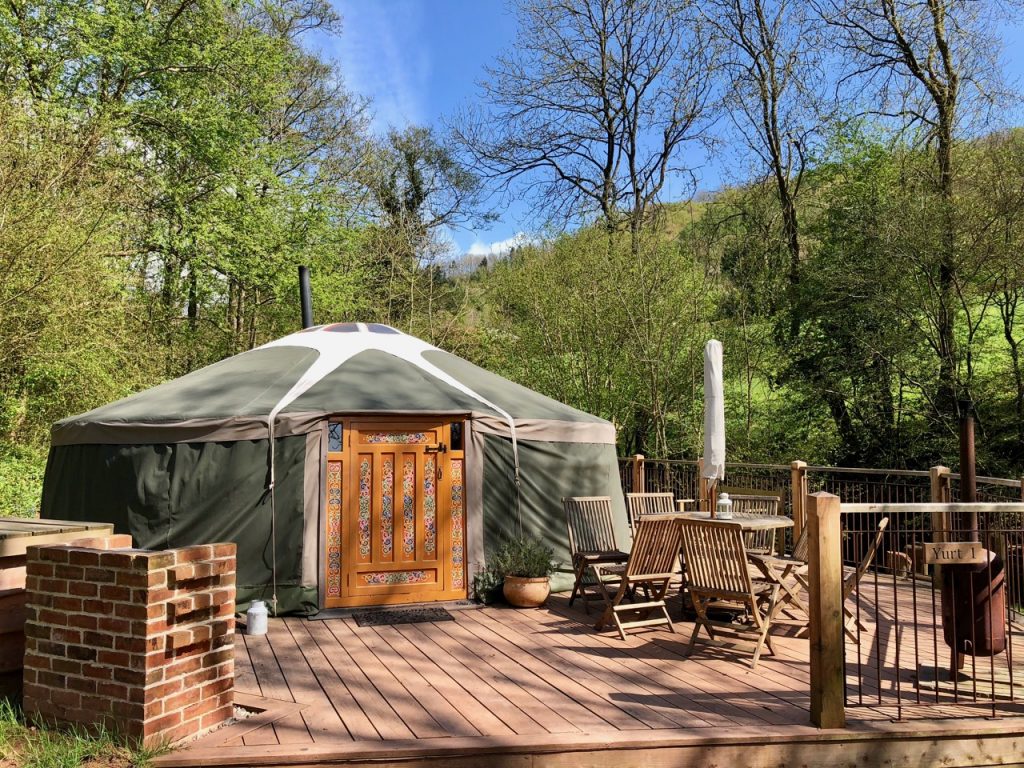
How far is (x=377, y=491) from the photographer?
18.5 feet

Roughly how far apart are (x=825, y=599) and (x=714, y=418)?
2389 millimetres

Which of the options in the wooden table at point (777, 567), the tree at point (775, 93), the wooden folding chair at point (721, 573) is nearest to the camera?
the wooden folding chair at point (721, 573)

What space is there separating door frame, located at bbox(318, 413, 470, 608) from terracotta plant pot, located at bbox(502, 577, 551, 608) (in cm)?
38

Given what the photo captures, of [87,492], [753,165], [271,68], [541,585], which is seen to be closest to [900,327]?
[753,165]

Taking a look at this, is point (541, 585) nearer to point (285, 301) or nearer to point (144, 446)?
point (144, 446)

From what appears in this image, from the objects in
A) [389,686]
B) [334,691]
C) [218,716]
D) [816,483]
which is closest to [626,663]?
[389,686]

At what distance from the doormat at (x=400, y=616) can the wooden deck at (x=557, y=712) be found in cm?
57

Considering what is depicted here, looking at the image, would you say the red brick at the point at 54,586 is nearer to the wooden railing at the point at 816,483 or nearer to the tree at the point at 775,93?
the wooden railing at the point at 816,483

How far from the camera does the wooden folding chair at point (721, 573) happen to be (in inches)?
159

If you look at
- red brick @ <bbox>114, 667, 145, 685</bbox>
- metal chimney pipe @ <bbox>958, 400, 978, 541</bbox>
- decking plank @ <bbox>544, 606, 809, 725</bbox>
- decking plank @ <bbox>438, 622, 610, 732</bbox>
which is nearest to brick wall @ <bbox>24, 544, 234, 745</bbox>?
red brick @ <bbox>114, 667, 145, 685</bbox>

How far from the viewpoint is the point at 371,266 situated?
15898 mm

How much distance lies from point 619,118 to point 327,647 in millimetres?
13001

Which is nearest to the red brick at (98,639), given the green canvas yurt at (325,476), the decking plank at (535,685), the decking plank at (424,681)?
the decking plank at (424,681)

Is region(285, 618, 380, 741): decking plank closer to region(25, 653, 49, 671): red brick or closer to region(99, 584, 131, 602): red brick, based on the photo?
region(99, 584, 131, 602): red brick
